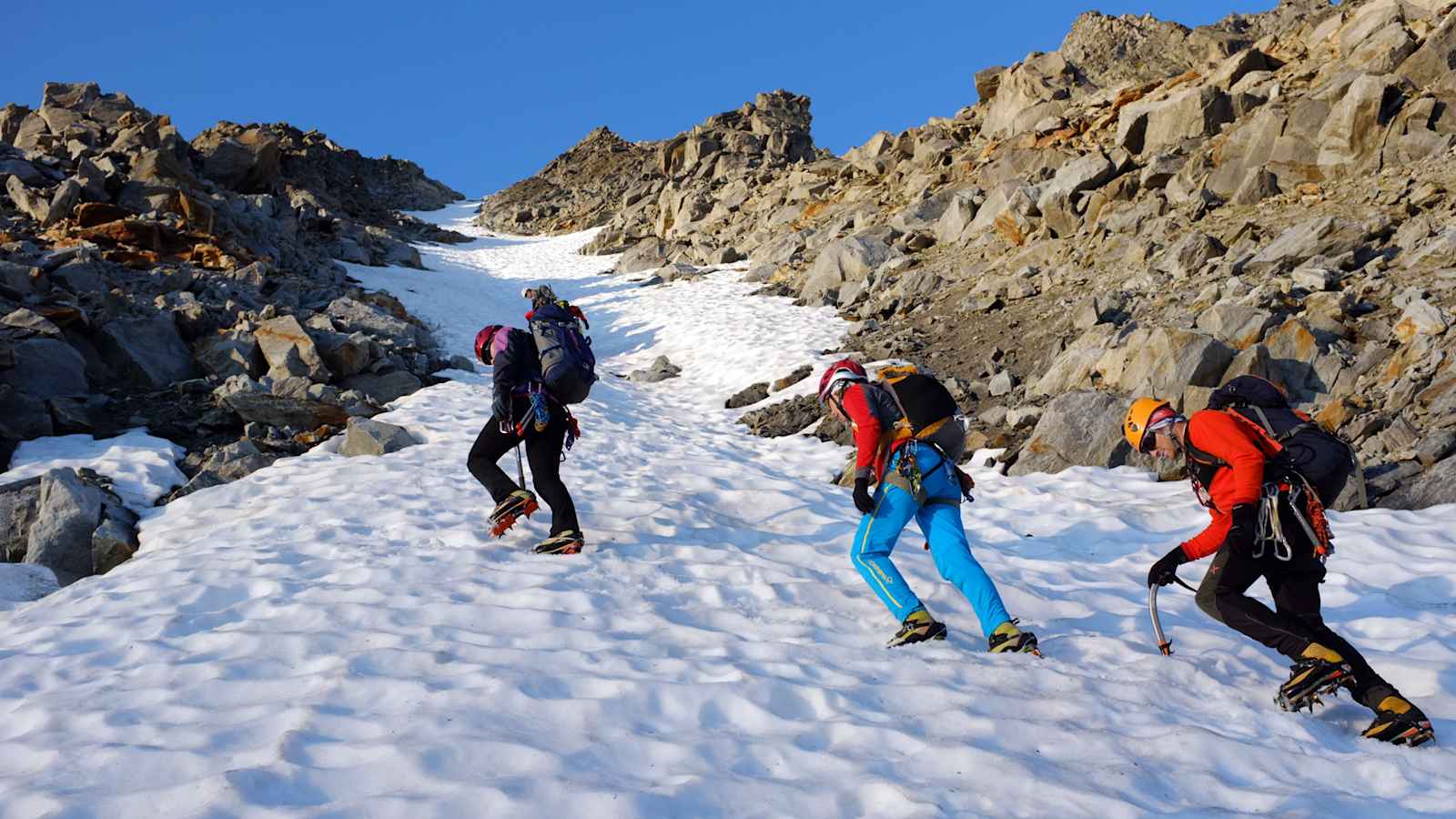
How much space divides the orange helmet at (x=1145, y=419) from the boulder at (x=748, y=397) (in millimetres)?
11304

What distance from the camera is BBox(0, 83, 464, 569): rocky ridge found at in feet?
36.8

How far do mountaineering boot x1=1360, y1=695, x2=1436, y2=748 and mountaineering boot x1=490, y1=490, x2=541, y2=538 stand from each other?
19.5ft

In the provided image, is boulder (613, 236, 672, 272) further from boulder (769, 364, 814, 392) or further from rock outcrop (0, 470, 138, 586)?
A: rock outcrop (0, 470, 138, 586)

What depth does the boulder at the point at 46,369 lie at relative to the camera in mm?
11055

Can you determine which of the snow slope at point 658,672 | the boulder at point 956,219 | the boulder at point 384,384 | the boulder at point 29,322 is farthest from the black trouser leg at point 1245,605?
the boulder at point 956,219

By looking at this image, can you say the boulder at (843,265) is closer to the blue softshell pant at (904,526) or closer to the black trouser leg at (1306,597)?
the blue softshell pant at (904,526)

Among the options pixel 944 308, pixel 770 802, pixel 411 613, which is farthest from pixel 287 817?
pixel 944 308

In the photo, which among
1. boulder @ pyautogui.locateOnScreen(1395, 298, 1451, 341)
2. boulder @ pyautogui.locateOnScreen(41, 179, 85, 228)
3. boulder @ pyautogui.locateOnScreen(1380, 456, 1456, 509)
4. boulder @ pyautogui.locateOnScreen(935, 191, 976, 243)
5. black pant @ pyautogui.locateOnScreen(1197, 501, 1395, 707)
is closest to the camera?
black pant @ pyautogui.locateOnScreen(1197, 501, 1395, 707)

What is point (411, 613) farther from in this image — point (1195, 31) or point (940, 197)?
point (1195, 31)

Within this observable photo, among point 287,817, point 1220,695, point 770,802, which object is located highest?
point 287,817

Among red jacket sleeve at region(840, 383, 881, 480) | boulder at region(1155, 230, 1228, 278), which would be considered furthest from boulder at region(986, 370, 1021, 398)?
red jacket sleeve at region(840, 383, 881, 480)

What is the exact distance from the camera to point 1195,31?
37.4 meters

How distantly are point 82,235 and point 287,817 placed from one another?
20755 millimetres

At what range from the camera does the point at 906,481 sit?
18.3 feet
